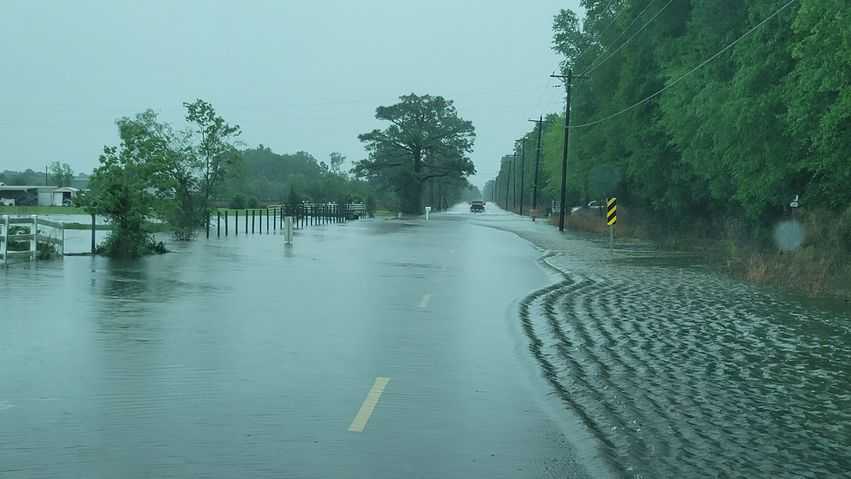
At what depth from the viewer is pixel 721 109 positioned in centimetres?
3011

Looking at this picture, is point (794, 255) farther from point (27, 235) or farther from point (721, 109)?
point (27, 235)

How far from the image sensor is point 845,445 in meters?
7.87

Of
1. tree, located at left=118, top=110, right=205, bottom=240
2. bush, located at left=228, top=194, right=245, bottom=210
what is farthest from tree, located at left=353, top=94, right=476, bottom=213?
tree, located at left=118, top=110, right=205, bottom=240

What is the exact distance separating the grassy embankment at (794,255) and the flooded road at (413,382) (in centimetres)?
247

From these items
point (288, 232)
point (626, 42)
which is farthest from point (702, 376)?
point (626, 42)

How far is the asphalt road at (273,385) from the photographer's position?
713 centimetres

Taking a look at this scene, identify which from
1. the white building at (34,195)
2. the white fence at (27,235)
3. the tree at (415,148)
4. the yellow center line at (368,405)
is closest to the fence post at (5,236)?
the white fence at (27,235)

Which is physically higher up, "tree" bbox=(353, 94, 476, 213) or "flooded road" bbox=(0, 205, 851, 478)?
"tree" bbox=(353, 94, 476, 213)

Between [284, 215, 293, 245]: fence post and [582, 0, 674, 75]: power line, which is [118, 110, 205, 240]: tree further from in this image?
[582, 0, 674, 75]: power line

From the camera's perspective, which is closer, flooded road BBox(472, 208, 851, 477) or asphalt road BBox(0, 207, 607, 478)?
asphalt road BBox(0, 207, 607, 478)

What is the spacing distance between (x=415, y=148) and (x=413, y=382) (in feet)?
Answer: 369

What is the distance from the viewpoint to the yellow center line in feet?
26.9

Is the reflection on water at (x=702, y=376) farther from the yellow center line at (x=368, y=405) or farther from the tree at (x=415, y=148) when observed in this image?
the tree at (x=415, y=148)

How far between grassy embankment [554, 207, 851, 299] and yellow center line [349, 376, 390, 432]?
42.9 ft
